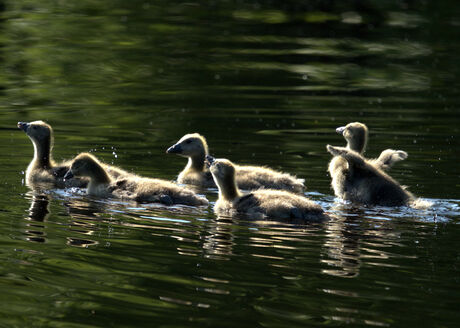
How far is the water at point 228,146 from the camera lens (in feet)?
24.2

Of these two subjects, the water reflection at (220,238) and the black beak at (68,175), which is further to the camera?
the black beak at (68,175)

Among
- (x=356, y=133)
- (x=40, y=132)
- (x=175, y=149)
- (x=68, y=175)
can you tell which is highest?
(x=356, y=133)

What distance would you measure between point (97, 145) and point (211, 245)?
259 inches

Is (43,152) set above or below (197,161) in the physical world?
above

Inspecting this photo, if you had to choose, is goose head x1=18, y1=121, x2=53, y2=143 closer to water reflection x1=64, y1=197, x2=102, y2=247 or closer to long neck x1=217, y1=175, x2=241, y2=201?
water reflection x1=64, y1=197, x2=102, y2=247

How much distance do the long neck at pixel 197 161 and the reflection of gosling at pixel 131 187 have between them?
59.4 inches

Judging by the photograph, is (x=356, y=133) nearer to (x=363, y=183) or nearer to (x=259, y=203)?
(x=363, y=183)

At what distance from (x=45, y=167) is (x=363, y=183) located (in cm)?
442

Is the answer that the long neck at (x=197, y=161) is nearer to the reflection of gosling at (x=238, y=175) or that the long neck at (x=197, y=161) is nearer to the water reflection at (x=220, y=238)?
the reflection of gosling at (x=238, y=175)

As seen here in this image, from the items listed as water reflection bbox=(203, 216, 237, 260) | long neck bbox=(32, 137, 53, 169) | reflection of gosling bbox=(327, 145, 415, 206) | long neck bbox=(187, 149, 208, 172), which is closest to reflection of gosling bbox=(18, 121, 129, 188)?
long neck bbox=(32, 137, 53, 169)

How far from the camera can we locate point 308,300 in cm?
728

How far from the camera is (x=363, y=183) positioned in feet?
37.8

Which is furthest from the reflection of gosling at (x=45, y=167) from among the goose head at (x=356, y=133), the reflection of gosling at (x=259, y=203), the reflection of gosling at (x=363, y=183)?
the goose head at (x=356, y=133)

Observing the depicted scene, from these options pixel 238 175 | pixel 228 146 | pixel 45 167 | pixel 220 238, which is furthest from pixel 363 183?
pixel 45 167
